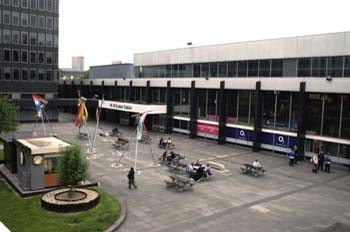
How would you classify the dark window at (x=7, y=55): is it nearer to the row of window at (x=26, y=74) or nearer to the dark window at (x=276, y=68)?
the row of window at (x=26, y=74)

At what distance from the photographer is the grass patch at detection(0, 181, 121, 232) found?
16031 mm

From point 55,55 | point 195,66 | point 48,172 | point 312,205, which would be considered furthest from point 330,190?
point 55,55

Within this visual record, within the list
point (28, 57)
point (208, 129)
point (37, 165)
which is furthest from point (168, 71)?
point (37, 165)

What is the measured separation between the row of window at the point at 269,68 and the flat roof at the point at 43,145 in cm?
2368

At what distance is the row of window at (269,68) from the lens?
32.7 metres

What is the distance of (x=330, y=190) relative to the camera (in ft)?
78.3

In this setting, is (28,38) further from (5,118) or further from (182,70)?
(5,118)

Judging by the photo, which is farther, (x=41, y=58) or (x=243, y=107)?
(x=41, y=58)

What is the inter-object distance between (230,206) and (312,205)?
4792mm

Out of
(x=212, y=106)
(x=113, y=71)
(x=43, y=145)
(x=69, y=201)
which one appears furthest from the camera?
(x=113, y=71)

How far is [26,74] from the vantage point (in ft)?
195

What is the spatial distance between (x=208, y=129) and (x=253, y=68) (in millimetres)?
9140

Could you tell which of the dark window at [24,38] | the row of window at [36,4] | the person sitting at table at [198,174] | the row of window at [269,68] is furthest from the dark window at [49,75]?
the person sitting at table at [198,174]

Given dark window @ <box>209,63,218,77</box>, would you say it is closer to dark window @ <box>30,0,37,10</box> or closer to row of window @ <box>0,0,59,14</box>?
row of window @ <box>0,0,59,14</box>
